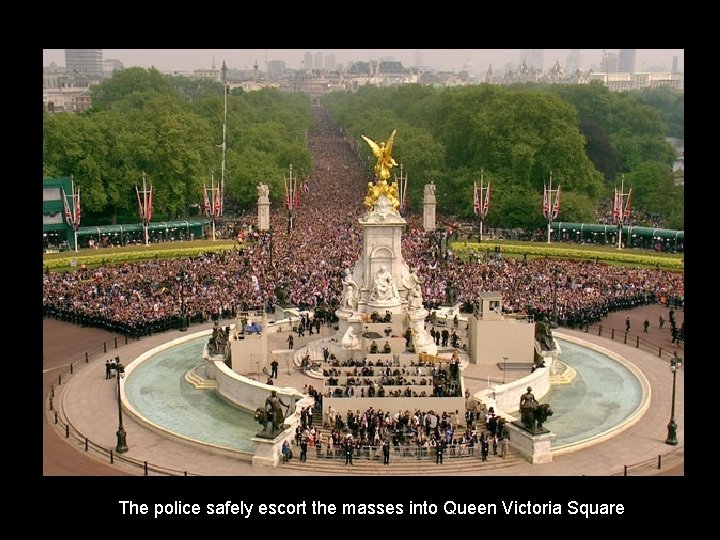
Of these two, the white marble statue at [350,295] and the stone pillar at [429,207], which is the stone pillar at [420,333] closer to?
the white marble statue at [350,295]

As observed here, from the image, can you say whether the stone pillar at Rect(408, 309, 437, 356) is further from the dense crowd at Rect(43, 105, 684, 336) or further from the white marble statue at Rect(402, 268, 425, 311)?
the dense crowd at Rect(43, 105, 684, 336)

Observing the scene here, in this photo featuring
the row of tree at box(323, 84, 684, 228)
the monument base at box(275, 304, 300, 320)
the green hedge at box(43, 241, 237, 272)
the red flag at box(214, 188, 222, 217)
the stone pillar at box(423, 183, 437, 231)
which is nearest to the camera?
the monument base at box(275, 304, 300, 320)

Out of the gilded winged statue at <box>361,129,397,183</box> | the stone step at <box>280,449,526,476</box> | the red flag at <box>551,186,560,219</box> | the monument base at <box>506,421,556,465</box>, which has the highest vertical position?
the gilded winged statue at <box>361,129,397,183</box>

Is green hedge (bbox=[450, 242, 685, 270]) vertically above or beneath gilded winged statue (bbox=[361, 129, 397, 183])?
beneath

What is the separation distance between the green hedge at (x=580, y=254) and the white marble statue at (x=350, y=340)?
1178 inches

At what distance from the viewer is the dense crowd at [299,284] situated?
52.4 m

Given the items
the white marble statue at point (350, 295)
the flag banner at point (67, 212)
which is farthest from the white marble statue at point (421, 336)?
the flag banner at point (67, 212)

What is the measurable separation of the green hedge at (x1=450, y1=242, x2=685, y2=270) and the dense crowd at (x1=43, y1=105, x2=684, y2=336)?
224 cm

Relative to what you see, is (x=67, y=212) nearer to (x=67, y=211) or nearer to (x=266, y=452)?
(x=67, y=211)

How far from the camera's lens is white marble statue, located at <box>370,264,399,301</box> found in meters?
44.4

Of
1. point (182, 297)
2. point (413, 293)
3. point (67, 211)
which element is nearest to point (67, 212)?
point (67, 211)

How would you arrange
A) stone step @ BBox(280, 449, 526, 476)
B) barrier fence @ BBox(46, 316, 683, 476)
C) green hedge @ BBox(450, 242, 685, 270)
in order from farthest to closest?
green hedge @ BBox(450, 242, 685, 270) → barrier fence @ BBox(46, 316, 683, 476) → stone step @ BBox(280, 449, 526, 476)

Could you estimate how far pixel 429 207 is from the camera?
280 feet

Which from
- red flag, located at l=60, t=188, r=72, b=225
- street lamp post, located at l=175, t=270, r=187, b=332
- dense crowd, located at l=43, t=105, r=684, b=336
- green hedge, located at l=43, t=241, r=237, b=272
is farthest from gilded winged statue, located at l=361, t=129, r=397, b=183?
red flag, located at l=60, t=188, r=72, b=225
